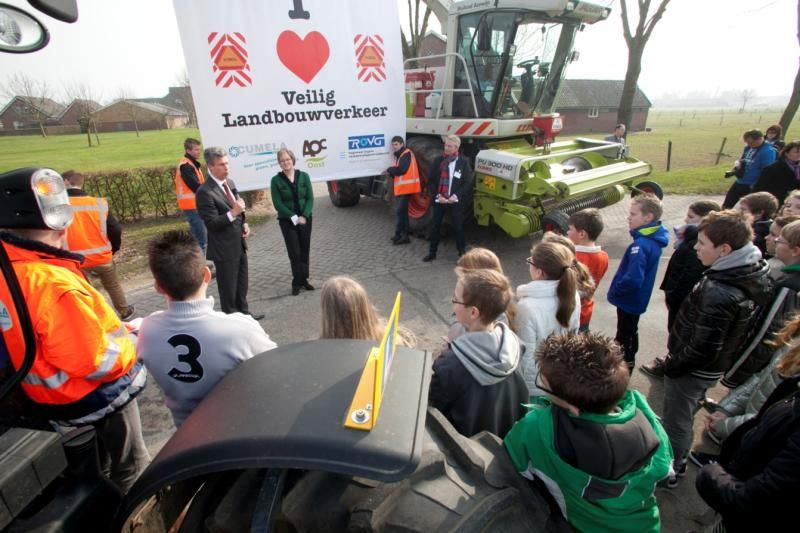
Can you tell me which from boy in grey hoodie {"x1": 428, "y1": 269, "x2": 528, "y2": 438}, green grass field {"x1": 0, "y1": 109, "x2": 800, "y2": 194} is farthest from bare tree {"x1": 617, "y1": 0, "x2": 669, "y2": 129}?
boy in grey hoodie {"x1": 428, "y1": 269, "x2": 528, "y2": 438}

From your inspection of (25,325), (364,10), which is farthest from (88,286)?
(364,10)

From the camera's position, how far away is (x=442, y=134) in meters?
6.57

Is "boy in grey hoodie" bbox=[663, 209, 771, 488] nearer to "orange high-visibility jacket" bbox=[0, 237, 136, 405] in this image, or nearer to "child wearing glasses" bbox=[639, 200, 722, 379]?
"child wearing glasses" bbox=[639, 200, 722, 379]

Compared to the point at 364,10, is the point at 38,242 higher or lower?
lower

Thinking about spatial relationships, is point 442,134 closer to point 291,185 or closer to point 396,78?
point 396,78

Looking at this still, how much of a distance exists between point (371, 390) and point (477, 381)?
85 centimetres

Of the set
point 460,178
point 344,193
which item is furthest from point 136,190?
point 460,178

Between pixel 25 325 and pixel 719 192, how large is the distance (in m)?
12.3

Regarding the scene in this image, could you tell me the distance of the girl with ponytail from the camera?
7.52 ft

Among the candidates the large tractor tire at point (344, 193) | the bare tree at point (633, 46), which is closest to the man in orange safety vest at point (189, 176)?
the large tractor tire at point (344, 193)

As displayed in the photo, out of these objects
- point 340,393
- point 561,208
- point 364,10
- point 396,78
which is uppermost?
point 364,10

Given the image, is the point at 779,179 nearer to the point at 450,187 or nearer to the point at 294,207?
the point at 450,187

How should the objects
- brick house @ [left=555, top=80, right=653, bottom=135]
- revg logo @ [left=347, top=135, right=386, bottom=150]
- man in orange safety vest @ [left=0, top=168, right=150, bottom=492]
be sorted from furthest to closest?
brick house @ [left=555, top=80, right=653, bottom=135], revg logo @ [left=347, top=135, right=386, bottom=150], man in orange safety vest @ [left=0, top=168, right=150, bottom=492]

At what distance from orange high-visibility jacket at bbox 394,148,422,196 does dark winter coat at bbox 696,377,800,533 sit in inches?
205
